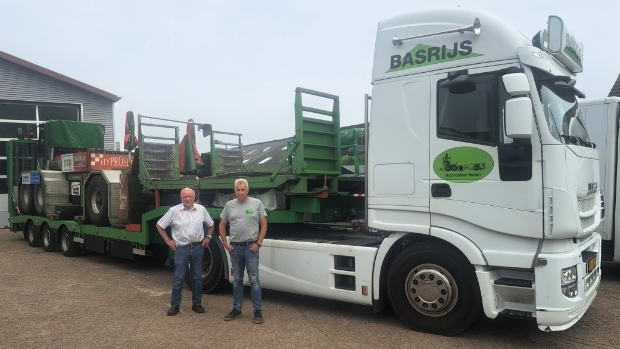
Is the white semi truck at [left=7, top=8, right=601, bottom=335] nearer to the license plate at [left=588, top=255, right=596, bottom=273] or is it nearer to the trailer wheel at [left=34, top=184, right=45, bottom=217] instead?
the license plate at [left=588, top=255, right=596, bottom=273]

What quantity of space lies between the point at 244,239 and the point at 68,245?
722cm

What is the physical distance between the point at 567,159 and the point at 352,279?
8.18 ft

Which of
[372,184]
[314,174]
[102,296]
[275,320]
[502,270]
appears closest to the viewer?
[502,270]

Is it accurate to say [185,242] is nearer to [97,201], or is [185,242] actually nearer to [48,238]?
[97,201]

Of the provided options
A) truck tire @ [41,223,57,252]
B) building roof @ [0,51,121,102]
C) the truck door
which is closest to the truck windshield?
the truck door

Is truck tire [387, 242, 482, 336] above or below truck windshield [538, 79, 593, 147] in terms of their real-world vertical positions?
below

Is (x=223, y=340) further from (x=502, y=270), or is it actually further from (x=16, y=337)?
(x=502, y=270)

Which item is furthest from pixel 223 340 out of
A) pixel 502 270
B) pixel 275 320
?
pixel 502 270

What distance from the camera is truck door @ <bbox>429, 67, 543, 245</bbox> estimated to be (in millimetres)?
4570

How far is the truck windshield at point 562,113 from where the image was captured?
15.3ft

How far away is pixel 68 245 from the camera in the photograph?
37.4 ft

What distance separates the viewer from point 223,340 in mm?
5172

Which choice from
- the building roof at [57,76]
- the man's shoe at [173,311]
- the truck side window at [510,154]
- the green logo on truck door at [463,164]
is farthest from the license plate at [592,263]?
the building roof at [57,76]

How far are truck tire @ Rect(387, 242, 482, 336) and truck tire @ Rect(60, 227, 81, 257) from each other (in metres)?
8.41
